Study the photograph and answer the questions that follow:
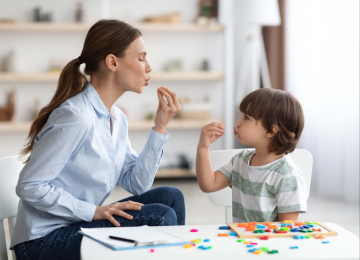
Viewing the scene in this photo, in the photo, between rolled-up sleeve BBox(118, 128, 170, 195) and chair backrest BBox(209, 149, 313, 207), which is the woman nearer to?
rolled-up sleeve BBox(118, 128, 170, 195)

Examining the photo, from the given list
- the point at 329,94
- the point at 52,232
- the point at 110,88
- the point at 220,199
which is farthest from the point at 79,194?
the point at 329,94

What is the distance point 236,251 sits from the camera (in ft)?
3.13

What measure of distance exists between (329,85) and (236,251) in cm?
311

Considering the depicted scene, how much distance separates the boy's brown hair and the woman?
0.33 metres

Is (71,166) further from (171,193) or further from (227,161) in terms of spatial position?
(227,161)

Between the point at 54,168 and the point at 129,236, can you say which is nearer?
the point at 129,236

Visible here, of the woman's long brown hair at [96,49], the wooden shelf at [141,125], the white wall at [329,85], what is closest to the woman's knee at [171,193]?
the woman's long brown hair at [96,49]

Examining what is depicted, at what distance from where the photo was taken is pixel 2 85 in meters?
4.50

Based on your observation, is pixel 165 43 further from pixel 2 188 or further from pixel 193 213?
pixel 2 188

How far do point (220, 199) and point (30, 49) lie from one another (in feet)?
11.3

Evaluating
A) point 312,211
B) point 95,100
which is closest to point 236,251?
point 95,100

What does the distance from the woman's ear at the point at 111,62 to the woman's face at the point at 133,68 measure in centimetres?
1

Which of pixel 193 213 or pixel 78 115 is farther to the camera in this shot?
pixel 193 213

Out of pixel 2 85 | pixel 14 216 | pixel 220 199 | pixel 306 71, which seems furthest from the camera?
pixel 2 85
